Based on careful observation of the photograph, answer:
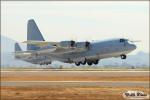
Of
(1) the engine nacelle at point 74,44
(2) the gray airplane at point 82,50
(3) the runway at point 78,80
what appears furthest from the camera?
(1) the engine nacelle at point 74,44

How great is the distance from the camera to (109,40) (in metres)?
105

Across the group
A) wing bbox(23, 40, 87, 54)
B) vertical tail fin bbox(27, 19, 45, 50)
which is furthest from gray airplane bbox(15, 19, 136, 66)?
→ vertical tail fin bbox(27, 19, 45, 50)

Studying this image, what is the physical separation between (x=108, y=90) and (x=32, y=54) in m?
60.2

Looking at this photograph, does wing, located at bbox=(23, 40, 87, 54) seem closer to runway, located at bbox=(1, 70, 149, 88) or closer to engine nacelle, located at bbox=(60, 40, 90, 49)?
engine nacelle, located at bbox=(60, 40, 90, 49)

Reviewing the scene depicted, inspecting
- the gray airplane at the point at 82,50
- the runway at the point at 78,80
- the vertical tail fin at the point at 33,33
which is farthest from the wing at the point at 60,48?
the vertical tail fin at the point at 33,33

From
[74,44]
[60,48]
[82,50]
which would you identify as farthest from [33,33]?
[82,50]

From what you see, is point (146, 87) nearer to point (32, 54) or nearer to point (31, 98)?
point (31, 98)

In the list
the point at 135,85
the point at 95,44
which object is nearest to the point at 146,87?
the point at 135,85

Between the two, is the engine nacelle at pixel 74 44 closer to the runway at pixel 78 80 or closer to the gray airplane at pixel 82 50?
the gray airplane at pixel 82 50

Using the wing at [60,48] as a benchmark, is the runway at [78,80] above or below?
below

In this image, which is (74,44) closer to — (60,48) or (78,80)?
(60,48)

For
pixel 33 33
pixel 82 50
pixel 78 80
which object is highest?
pixel 33 33

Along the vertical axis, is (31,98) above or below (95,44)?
below

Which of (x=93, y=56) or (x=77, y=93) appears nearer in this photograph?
(x=77, y=93)
